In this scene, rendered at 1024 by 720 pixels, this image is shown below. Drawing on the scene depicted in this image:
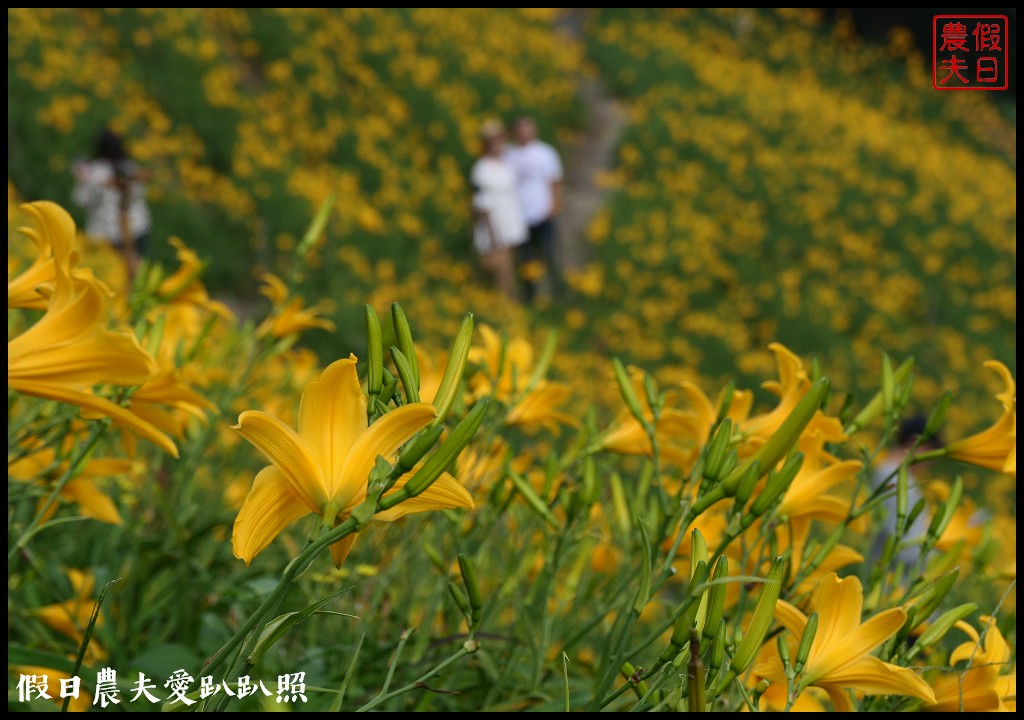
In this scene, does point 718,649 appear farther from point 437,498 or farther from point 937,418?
point 937,418

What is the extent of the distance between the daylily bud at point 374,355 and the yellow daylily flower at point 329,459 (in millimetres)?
24

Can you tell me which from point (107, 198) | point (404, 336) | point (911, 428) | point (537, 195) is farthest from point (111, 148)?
point (404, 336)

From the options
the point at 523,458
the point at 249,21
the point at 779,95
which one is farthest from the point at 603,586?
the point at 779,95

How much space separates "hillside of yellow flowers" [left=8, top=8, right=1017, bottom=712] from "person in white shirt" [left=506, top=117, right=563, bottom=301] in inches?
12.1

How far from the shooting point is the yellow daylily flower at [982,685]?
85 centimetres

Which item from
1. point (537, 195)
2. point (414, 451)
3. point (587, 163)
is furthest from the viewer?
point (587, 163)

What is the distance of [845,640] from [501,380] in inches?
26.6

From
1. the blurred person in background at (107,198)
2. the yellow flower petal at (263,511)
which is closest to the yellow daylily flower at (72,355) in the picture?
the yellow flower petal at (263,511)

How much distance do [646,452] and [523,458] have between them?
34 cm

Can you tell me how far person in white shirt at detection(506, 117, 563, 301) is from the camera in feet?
21.4

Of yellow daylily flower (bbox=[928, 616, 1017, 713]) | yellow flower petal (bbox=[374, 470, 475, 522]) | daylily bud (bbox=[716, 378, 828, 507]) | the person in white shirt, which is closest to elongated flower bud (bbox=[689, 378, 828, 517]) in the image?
daylily bud (bbox=[716, 378, 828, 507])

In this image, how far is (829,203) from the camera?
858 cm

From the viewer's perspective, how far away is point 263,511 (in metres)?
0.63

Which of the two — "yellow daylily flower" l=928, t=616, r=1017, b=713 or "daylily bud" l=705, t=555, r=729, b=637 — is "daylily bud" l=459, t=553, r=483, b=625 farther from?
"yellow daylily flower" l=928, t=616, r=1017, b=713
